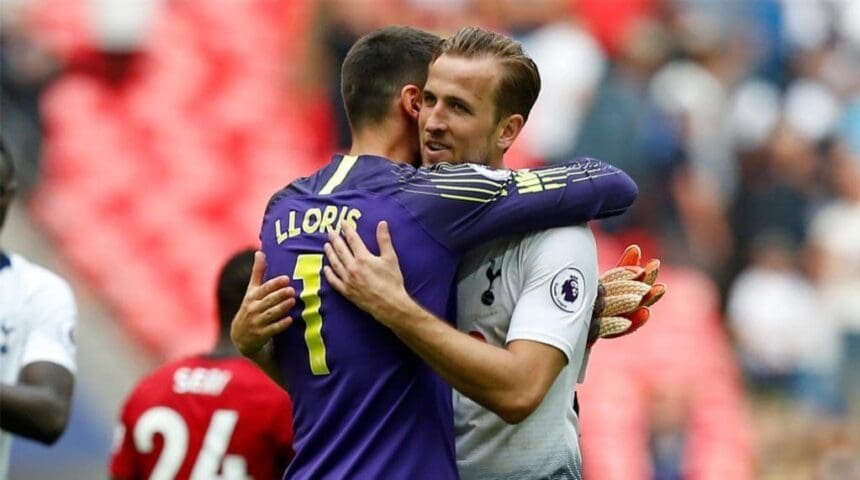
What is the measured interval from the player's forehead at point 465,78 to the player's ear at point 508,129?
3.4 inches

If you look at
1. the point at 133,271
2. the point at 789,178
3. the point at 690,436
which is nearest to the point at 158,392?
the point at 133,271

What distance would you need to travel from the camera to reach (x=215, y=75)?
39.1 feet

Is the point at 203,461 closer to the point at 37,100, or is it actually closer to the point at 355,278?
the point at 355,278

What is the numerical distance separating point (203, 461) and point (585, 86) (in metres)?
6.98

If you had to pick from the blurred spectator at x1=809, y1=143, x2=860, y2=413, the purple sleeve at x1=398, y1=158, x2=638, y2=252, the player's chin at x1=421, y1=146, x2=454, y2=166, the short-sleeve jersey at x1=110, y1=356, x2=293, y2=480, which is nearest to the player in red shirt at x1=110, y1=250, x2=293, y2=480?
the short-sleeve jersey at x1=110, y1=356, x2=293, y2=480

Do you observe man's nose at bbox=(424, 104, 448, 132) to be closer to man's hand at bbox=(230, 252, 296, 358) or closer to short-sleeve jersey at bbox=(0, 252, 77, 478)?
man's hand at bbox=(230, 252, 296, 358)

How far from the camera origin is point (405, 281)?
379cm

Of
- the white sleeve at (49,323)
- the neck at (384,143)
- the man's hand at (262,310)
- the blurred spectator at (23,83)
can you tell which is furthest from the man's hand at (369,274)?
the blurred spectator at (23,83)

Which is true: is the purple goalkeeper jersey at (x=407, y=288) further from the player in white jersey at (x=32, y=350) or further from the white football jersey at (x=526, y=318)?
the player in white jersey at (x=32, y=350)

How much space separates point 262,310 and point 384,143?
519mm

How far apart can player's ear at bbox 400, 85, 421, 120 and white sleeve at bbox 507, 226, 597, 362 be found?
0.44 meters

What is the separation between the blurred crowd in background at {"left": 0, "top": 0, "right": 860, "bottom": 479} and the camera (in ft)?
37.9

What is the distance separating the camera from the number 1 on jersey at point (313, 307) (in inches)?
152

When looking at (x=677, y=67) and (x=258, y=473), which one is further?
(x=677, y=67)
